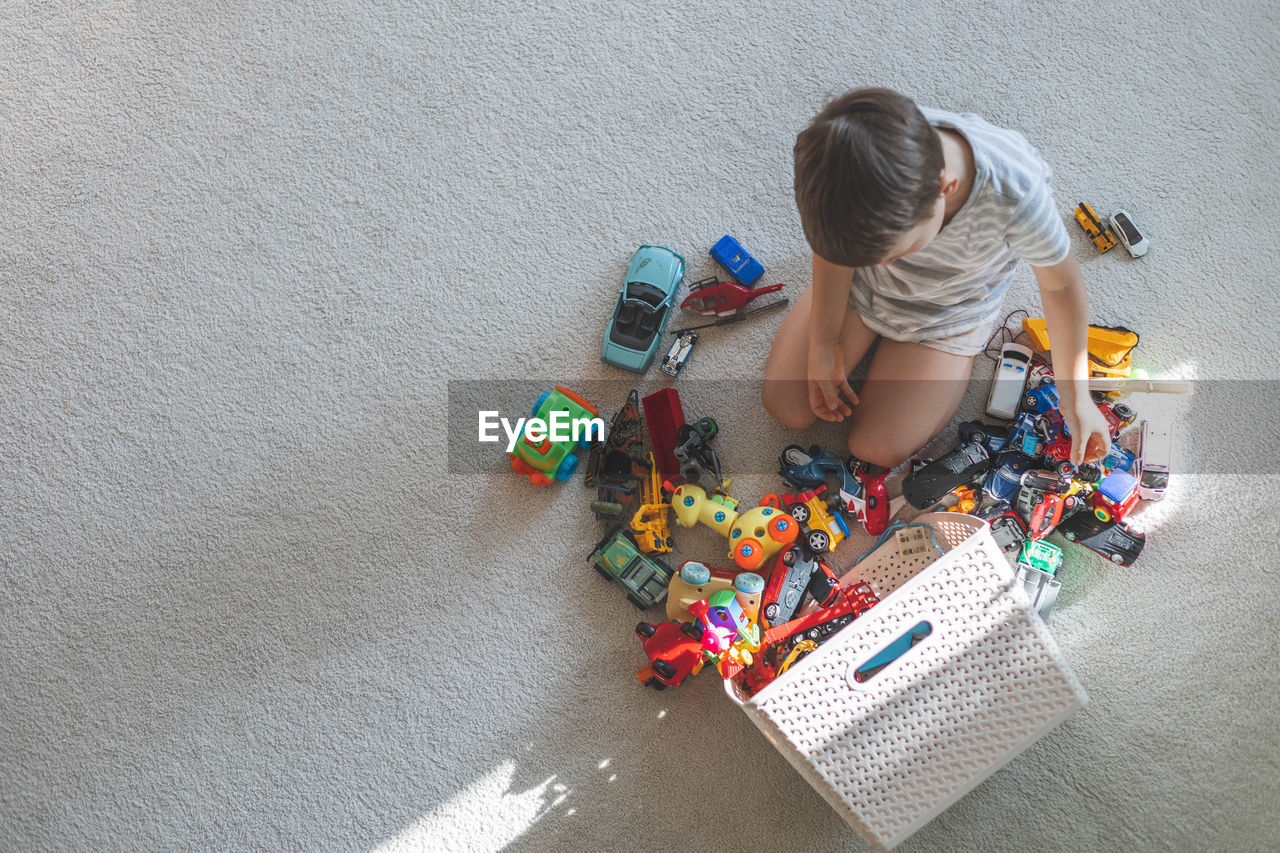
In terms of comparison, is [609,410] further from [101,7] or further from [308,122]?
[101,7]

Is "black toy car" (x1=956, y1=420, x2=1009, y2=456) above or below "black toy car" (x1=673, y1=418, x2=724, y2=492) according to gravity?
below

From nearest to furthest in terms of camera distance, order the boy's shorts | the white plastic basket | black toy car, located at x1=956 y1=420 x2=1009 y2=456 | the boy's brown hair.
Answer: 1. the boy's brown hair
2. the white plastic basket
3. the boy's shorts
4. black toy car, located at x1=956 y1=420 x2=1009 y2=456

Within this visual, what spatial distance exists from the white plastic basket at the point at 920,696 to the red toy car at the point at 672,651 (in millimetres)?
150

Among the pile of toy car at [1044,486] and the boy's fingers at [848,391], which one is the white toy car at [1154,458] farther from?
the boy's fingers at [848,391]

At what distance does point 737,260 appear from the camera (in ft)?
4.00

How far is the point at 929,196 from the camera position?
0.74 metres

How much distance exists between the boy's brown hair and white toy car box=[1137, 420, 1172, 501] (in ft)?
1.98

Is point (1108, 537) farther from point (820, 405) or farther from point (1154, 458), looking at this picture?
point (820, 405)

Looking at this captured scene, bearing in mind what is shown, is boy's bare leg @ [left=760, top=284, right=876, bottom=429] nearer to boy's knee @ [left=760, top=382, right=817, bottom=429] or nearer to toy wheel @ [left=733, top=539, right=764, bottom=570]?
boy's knee @ [left=760, top=382, right=817, bottom=429]

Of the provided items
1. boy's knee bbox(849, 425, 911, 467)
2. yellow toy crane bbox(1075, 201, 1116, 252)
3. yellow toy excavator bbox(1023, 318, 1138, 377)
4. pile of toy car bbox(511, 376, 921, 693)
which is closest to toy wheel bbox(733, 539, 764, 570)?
pile of toy car bbox(511, 376, 921, 693)

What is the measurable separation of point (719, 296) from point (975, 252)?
40cm

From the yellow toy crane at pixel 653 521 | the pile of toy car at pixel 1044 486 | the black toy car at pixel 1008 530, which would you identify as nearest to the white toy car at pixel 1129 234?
the pile of toy car at pixel 1044 486

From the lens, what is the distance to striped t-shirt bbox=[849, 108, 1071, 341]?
0.83m

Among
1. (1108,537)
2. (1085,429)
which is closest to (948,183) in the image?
(1085,429)
